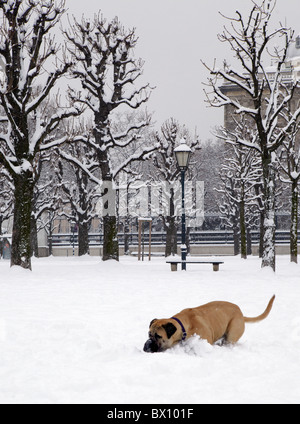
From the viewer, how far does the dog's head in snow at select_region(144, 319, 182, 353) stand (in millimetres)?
5301

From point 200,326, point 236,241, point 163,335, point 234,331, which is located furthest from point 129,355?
point 236,241

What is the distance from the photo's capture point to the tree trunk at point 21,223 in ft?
53.7

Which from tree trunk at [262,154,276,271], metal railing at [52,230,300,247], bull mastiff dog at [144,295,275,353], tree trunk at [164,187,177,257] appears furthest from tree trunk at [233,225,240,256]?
bull mastiff dog at [144,295,275,353]

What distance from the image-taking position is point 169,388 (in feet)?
14.3

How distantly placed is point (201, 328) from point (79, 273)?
11.8 metres

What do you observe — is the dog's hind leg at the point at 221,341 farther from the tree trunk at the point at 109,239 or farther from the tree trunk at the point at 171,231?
the tree trunk at the point at 171,231

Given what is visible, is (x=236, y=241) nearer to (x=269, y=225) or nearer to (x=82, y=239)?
(x=82, y=239)

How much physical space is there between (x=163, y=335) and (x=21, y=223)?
→ 468 inches

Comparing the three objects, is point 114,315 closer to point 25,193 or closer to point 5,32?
point 25,193

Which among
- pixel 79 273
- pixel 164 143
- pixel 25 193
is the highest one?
pixel 164 143

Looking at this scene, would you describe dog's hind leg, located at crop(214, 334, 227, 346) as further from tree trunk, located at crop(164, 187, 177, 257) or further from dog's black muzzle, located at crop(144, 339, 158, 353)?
tree trunk, located at crop(164, 187, 177, 257)

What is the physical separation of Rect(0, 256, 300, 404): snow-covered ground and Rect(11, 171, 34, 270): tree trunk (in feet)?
17.1

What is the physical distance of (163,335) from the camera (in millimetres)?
5312
